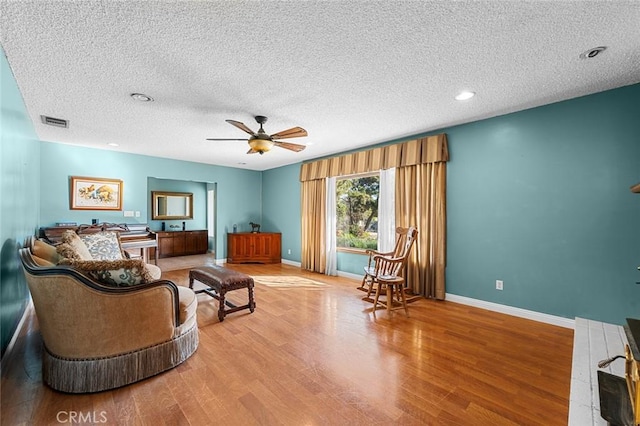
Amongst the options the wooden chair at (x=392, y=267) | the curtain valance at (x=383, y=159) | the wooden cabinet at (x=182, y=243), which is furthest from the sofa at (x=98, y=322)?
the wooden cabinet at (x=182, y=243)

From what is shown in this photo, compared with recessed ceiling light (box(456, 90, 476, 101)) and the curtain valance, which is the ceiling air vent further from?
recessed ceiling light (box(456, 90, 476, 101))

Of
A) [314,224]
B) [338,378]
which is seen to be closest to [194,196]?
[314,224]

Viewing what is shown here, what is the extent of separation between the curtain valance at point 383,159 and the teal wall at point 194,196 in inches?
173

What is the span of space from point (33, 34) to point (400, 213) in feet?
13.9

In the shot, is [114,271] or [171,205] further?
[171,205]

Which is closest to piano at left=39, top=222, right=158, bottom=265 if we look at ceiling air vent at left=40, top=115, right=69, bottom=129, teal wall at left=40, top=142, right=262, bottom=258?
teal wall at left=40, top=142, right=262, bottom=258

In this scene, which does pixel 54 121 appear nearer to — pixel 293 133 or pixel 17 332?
pixel 17 332

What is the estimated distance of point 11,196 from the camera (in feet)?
7.40

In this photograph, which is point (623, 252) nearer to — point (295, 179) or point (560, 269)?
point (560, 269)

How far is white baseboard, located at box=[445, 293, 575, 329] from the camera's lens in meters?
2.85

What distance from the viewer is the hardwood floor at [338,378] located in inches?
62.7

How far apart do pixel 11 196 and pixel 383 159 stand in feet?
14.3

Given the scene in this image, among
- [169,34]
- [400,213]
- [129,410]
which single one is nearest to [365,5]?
[169,34]

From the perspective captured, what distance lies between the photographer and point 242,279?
3.15 m
